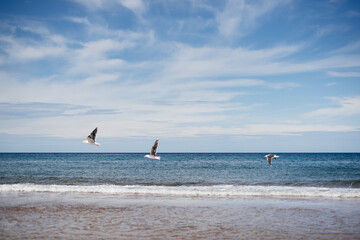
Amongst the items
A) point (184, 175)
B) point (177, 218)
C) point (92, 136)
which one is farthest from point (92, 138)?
point (184, 175)

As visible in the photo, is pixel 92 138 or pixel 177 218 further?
pixel 92 138

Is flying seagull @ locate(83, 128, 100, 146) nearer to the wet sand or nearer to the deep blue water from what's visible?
the wet sand

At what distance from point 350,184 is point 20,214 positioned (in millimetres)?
23504

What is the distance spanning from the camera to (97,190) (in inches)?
760

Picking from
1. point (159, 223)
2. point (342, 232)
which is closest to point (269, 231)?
point (342, 232)

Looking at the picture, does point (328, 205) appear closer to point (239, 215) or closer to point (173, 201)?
point (239, 215)

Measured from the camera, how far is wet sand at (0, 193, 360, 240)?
30.1 ft

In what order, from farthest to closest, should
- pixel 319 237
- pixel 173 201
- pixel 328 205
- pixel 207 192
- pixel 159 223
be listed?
pixel 207 192 → pixel 173 201 → pixel 328 205 → pixel 159 223 → pixel 319 237

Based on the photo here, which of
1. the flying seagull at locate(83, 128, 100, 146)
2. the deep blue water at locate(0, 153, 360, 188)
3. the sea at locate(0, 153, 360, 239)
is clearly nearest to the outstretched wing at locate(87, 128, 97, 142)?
the flying seagull at locate(83, 128, 100, 146)

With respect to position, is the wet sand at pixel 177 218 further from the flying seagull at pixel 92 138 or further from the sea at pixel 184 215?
the flying seagull at pixel 92 138

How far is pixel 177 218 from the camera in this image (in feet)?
37.1

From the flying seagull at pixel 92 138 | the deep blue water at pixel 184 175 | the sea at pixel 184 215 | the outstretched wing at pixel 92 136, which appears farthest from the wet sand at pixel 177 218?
the deep blue water at pixel 184 175

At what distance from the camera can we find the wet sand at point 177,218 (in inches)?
361

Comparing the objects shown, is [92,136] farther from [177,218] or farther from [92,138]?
[177,218]
